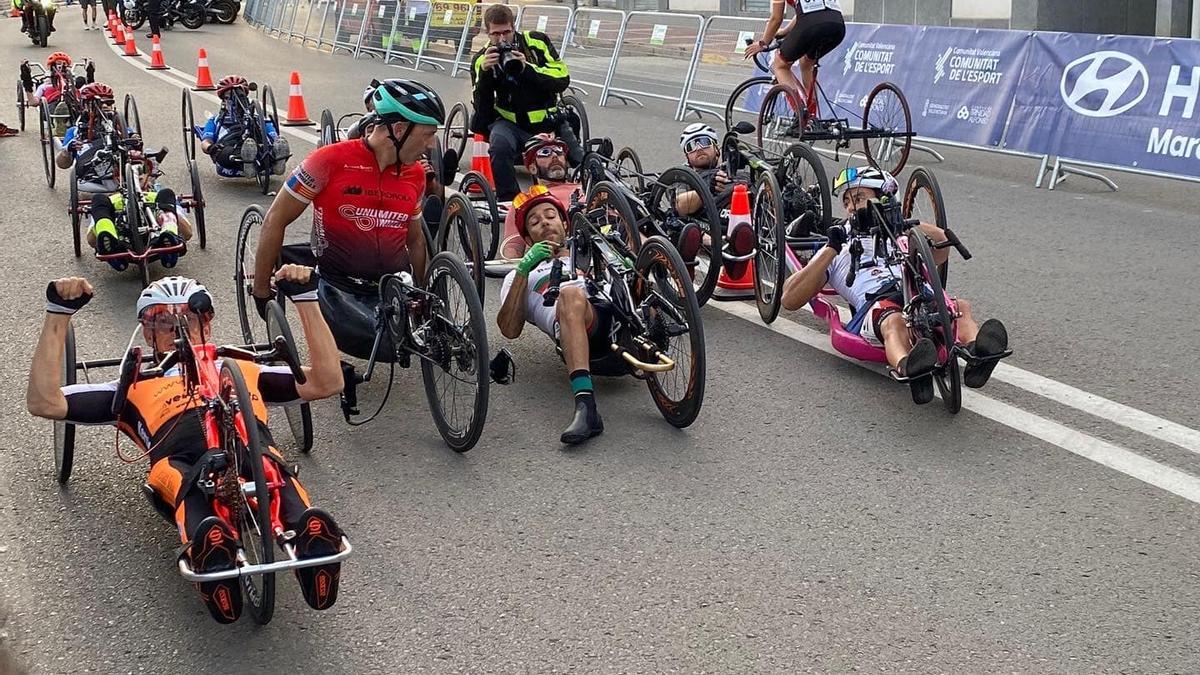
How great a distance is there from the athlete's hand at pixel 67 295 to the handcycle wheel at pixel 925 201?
4441 mm

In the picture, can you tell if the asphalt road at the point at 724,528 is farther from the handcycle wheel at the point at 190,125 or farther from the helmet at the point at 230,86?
the handcycle wheel at the point at 190,125

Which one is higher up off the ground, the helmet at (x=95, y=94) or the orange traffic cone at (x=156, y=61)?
the helmet at (x=95, y=94)

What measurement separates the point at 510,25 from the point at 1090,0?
13.0 meters

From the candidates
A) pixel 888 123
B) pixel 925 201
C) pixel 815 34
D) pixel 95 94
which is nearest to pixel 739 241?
pixel 925 201

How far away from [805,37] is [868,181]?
20.5 feet

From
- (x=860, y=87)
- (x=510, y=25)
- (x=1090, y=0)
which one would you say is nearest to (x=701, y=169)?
(x=510, y=25)

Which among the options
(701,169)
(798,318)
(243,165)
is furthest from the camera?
(243,165)

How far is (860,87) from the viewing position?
14.1 metres

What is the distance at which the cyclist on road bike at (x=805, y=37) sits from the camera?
12.6m

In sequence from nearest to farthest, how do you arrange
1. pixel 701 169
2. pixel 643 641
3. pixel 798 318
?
pixel 643 641, pixel 798 318, pixel 701 169

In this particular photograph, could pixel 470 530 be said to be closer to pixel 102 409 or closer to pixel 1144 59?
pixel 102 409

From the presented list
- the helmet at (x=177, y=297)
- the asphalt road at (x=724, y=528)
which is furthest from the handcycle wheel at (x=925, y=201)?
the helmet at (x=177, y=297)

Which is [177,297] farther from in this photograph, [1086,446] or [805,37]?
[805,37]

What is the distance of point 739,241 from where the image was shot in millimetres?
7703
